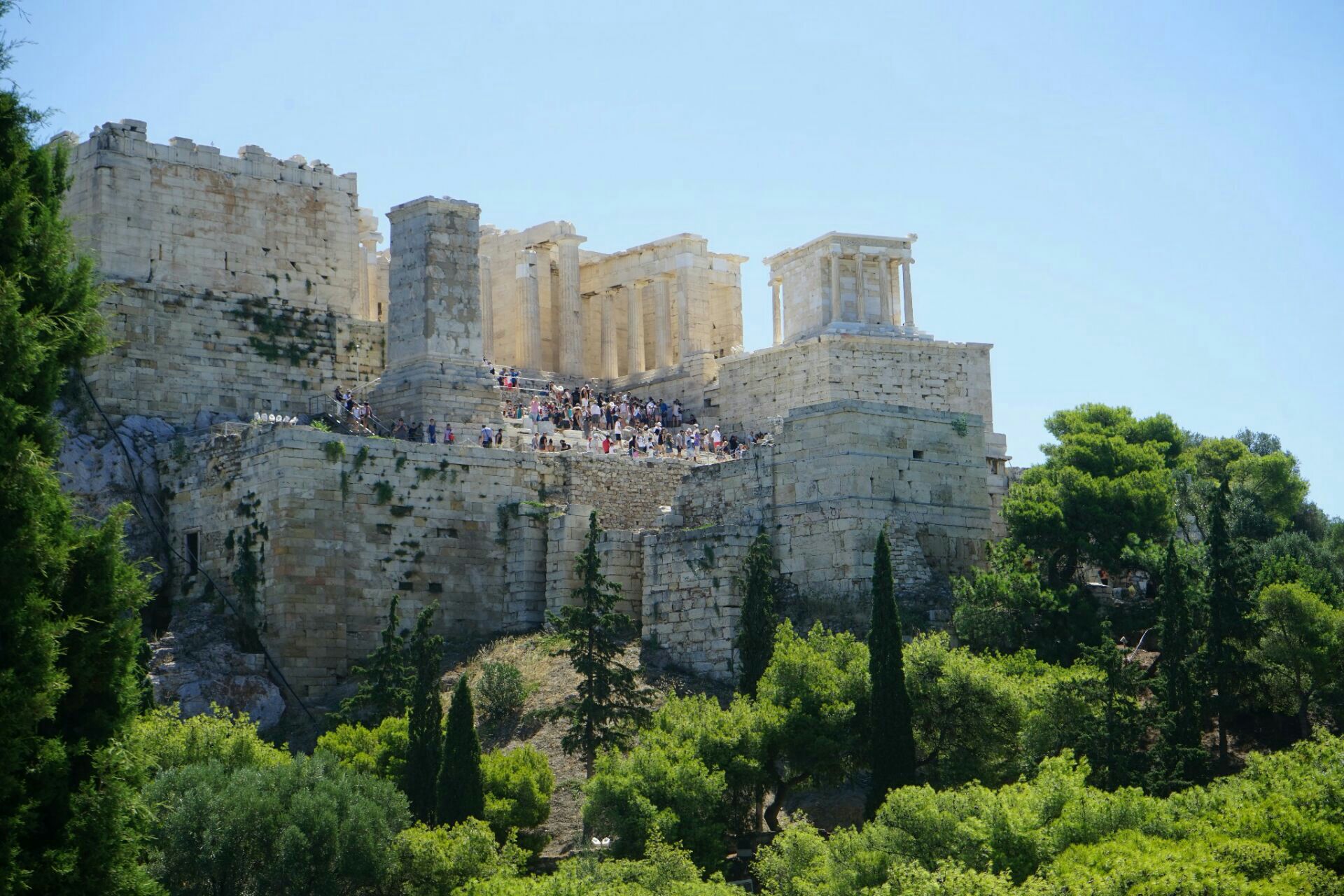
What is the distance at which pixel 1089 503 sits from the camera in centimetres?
3691

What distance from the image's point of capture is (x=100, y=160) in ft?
141

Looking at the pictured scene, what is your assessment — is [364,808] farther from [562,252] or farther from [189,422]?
[562,252]

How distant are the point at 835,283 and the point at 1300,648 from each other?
23532 mm

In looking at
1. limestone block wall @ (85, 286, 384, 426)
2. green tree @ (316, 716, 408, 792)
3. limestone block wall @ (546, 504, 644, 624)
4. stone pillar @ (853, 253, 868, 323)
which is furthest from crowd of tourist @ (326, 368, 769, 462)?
green tree @ (316, 716, 408, 792)

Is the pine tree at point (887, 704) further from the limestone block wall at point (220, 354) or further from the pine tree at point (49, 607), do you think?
the limestone block wall at point (220, 354)

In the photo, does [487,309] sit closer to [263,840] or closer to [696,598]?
[696,598]

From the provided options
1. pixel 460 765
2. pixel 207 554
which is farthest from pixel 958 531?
pixel 207 554

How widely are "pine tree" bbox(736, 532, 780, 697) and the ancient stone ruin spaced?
212 cm

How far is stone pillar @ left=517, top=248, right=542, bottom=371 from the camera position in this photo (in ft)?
178

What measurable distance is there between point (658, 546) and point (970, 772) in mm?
8392

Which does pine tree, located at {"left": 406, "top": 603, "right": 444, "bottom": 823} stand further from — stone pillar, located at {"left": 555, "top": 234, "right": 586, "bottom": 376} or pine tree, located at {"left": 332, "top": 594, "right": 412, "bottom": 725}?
stone pillar, located at {"left": 555, "top": 234, "right": 586, "bottom": 376}

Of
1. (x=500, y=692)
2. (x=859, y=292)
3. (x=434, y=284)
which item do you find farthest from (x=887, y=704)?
(x=859, y=292)

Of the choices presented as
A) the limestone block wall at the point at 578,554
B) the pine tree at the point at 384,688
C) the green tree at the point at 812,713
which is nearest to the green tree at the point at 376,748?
the pine tree at the point at 384,688

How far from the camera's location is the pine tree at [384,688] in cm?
3375
